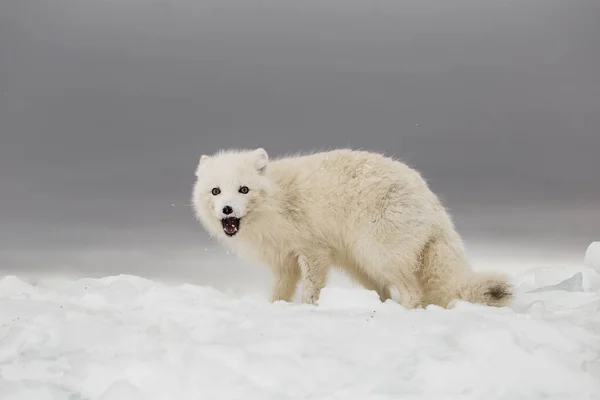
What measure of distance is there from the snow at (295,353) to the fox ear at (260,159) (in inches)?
81.1

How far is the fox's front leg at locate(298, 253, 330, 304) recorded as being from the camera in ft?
25.3

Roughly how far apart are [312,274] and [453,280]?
5.42 feet

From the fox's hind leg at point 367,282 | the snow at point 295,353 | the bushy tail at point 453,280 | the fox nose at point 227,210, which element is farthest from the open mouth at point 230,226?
the bushy tail at point 453,280

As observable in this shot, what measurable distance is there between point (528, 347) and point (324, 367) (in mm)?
1503

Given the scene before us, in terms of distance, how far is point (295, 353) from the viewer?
4688mm

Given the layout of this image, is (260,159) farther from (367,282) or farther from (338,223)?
(367,282)

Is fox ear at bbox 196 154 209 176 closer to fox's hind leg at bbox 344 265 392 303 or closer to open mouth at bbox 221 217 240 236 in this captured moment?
open mouth at bbox 221 217 240 236

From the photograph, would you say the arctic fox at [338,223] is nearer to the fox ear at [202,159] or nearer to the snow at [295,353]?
the fox ear at [202,159]

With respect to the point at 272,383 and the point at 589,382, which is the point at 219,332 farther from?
the point at 589,382

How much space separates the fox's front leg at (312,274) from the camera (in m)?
7.72

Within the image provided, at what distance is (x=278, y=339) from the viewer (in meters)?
4.98

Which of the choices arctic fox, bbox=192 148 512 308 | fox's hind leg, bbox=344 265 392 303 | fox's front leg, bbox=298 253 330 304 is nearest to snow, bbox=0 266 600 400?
arctic fox, bbox=192 148 512 308

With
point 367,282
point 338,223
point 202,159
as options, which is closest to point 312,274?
point 338,223

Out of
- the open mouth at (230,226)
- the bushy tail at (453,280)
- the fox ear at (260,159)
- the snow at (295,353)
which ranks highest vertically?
the fox ear at (260,159)
